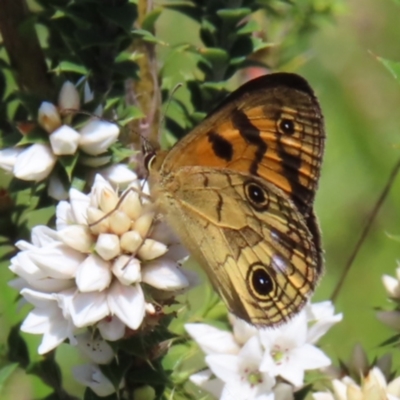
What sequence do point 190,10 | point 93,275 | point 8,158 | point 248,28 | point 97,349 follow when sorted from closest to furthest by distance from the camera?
point 93,275 < point 97,349 < point 8,158 < point 248,28 < point 190,10

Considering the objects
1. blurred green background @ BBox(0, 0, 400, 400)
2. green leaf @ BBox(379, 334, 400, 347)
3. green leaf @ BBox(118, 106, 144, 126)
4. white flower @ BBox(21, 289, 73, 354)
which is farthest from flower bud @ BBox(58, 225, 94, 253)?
blurred green background @ BBox(0, 0, 400, 400)

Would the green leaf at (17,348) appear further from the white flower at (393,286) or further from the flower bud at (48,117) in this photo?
the white flower at (393,286)

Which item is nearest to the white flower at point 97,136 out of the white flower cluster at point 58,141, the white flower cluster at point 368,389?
the white flower cluster at point 58,141

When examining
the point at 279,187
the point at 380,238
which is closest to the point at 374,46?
the point at 380,238

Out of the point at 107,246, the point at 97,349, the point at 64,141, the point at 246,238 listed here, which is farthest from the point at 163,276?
the point at 64,141

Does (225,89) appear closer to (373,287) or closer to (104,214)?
(104,214)

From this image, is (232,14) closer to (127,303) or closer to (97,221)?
(97,221)

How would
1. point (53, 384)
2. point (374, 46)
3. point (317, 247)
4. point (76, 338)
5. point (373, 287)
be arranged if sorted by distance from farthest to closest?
1. point (374, 46)
2. point (373, 287)
3. point (53, 384)
4. point (317, 247)
5. point (76, 338)

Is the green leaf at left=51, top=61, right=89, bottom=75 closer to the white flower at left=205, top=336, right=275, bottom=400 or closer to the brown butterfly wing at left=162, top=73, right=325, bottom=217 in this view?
the brown butterfly wing at left=162, top=73, right=325, bottom=217
